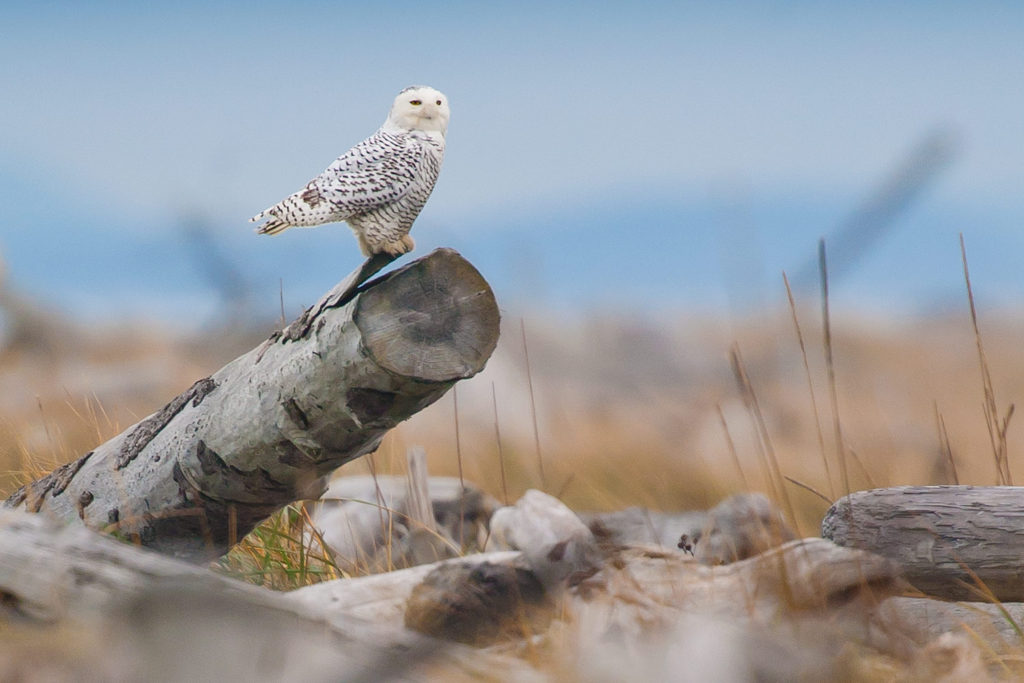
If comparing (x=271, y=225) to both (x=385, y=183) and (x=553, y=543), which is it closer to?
(x=385, y=183)

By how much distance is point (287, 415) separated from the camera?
209 cm

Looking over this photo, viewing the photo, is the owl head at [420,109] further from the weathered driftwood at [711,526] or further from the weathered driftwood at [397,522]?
the weathered driftwood at [711,526]

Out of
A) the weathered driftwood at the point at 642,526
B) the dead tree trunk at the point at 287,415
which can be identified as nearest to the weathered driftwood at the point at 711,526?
the weathered driftwood at the point at 642,526

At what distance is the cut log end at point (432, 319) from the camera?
6.31 feet

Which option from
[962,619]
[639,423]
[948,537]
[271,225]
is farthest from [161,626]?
[639,423]

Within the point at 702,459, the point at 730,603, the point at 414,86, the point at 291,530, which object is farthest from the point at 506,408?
the point at 730,603

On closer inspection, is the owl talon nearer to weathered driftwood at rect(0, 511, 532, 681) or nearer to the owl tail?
the owl tail

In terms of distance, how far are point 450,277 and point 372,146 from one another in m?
0.63

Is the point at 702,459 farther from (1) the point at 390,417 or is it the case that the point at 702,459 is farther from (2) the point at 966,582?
(1) the point at 390,417

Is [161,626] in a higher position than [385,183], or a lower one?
lower

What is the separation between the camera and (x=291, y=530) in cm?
305

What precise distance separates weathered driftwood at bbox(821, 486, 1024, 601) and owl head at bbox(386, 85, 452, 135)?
4.81ft

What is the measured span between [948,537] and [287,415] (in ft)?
5.20

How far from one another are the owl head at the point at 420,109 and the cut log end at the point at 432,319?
0.66 m
